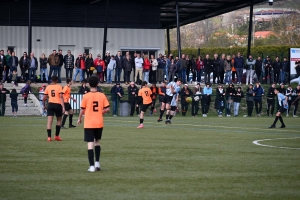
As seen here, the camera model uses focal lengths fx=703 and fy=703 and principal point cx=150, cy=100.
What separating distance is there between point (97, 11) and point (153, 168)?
123ft

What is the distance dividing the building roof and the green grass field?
87.4 ft

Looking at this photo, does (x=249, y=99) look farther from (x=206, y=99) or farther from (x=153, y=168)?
(x=153, y=168)

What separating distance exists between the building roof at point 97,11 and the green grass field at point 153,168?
2663 centimetres

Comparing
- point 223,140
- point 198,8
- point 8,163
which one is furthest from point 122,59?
point 8,163

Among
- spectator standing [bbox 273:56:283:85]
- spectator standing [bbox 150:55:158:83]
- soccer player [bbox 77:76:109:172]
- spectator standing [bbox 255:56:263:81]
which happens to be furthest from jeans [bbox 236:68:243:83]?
soccer player [bbox 77:76:109:172]

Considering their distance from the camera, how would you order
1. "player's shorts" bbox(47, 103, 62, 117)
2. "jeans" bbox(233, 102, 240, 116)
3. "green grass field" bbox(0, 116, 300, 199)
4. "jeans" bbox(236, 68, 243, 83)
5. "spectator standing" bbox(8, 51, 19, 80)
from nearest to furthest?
"green grass field" bbox(0, 116, 300, 199), "player's shorts" bbox(47, 103, 62, 117), "spectator standing" bbox(8, 51, 19, 80), "jeans" bbox(233, 102, 240, 116), "jeans" bbox(236, 68, 243, 83)

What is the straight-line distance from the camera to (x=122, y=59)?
4106 cm

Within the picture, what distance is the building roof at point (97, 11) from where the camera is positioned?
1871 inches

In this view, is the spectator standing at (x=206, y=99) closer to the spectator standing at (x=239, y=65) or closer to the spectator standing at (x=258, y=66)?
the spectator standing at (x=239, y=65)

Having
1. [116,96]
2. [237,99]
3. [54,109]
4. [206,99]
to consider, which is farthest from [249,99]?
[54,109]

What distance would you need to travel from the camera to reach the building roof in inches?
1871

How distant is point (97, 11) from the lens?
49969mm

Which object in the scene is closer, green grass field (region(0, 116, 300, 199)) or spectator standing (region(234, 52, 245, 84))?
green grass field (region(0, 116, 300, 199))

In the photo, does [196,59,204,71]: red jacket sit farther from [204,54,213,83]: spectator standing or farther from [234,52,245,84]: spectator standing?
[234,52,245,84]: spectator standing
